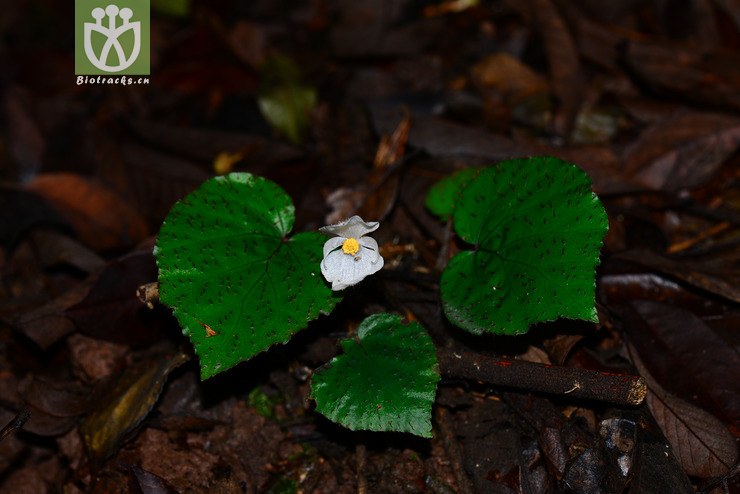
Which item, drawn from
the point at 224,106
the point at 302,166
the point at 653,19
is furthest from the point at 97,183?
the point at 653,19

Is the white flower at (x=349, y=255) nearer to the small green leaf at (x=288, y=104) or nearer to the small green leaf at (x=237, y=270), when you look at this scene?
the small green leaf at (x=237, y=270)

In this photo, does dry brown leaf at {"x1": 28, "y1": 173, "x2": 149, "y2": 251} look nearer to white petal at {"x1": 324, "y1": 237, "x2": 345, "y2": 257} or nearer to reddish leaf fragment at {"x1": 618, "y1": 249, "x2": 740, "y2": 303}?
white petal at {"x1": 324, "y1": 237, "x2": 345, "y2": 257}

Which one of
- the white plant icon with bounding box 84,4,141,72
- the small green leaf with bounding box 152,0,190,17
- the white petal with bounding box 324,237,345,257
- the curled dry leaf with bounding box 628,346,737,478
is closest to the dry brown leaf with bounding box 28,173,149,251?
the white plant icon with bounding box 84,4,141,72

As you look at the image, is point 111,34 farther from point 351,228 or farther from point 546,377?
point 546,377

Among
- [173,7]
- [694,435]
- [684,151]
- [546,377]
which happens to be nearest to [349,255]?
[546,377]

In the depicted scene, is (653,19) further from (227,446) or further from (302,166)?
(227,446)

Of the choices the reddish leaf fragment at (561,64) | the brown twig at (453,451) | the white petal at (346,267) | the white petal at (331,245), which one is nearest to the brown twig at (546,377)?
the brown twig at (453,451)

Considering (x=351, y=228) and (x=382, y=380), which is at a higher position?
(x=351, y=228)
